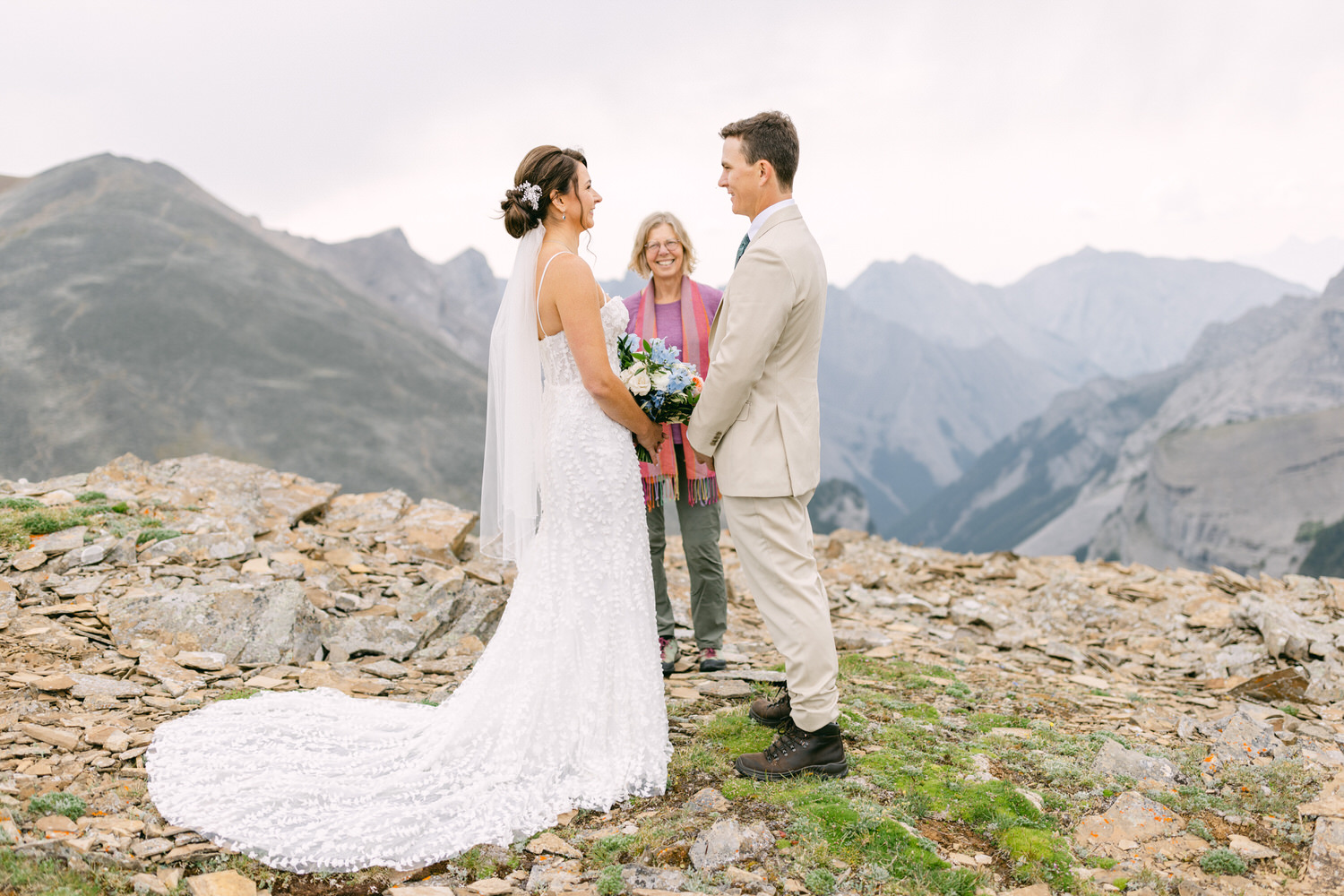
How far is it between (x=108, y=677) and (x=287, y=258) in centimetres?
6826

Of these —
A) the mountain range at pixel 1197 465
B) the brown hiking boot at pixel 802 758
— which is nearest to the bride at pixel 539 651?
the brown hiking boot at pixel 802 758

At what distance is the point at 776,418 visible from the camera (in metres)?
3.87

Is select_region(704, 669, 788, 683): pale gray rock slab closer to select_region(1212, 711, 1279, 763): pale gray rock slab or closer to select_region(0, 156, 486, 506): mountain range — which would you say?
select_region(1212, 711, 1279, 763): pale gray rock slab

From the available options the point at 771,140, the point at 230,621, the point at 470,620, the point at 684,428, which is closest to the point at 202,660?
the point at 230,621

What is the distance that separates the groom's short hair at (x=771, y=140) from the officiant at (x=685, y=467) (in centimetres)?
217

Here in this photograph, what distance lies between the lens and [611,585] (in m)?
4.32

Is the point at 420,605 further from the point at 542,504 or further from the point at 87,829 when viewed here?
the point at 87,829

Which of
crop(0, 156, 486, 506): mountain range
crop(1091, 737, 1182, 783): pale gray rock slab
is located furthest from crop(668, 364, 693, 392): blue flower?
crop(0, 156, 486, 506): mountain range

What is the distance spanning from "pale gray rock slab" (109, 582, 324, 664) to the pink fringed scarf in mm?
3050

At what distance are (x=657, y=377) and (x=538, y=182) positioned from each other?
120 cm

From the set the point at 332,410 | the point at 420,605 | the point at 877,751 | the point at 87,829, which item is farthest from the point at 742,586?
the point at 332,410

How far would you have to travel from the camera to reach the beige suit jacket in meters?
3.70

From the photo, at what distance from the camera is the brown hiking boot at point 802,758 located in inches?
156

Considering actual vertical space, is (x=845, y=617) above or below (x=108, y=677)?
below
